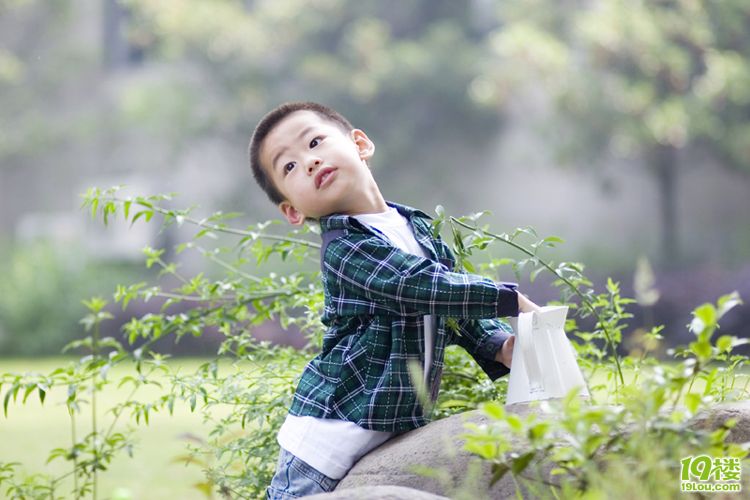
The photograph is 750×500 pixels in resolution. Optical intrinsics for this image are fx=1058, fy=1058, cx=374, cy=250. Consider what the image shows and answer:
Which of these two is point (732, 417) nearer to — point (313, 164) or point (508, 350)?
point (508, 350)

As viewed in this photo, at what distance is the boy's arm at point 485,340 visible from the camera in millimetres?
2166

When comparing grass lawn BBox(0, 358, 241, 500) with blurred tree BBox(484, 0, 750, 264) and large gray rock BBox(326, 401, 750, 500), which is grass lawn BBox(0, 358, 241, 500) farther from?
blurred tree BBox(484, 0, 750, 264)

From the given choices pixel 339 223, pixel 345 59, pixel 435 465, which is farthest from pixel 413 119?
pixel 435 465

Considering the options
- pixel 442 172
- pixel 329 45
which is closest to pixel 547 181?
pixel 442 172

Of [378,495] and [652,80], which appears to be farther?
[652,80]

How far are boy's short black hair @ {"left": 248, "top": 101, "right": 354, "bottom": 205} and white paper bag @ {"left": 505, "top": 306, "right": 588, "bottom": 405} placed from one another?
582 mm

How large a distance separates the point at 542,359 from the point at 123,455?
3920 millimetres

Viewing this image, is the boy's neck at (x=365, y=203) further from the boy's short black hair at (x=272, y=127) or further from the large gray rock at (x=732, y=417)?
the large gray rock at (x=732, y=417)

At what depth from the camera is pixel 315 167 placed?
6.85ft

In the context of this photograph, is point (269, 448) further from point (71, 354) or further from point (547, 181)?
point (547, 181)

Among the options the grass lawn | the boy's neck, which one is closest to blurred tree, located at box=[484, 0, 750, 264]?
the grass lawn

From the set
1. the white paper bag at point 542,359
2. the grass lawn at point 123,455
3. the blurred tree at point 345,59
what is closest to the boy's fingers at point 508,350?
the white paper bag at point 542,359

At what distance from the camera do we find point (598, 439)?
137cm

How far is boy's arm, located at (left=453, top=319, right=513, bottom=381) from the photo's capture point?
217 cm
